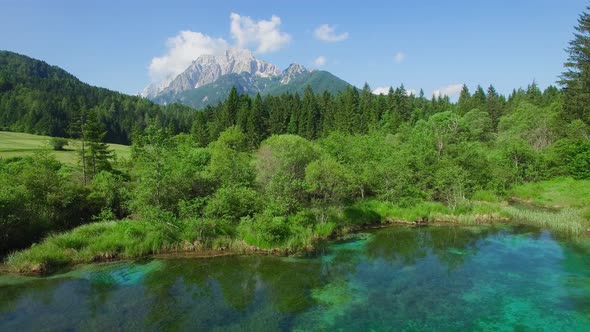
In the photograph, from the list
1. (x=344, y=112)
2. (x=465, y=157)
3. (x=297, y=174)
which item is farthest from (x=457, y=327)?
(x=344, y=112)

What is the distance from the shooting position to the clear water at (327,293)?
14289 millimetres

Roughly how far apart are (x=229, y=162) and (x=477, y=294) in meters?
20.4

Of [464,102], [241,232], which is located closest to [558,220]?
[241,232]

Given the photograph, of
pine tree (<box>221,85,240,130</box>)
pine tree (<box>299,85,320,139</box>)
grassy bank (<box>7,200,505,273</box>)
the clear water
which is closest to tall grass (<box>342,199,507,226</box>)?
grassy bank (<box>7,200,505,273</box>)

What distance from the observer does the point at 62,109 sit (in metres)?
116

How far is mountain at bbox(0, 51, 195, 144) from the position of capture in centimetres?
10650

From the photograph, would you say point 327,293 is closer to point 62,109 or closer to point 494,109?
point 494,109

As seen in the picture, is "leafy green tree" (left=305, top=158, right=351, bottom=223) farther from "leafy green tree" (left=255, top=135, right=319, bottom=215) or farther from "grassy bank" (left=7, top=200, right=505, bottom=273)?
"grassy bank" (left=7, top=200, right=505, bottom=273)

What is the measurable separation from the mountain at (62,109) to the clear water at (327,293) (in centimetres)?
7082

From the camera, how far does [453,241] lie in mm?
25703

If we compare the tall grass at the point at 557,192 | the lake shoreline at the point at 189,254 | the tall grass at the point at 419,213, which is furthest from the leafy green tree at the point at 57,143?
the tall grass at the point at 557,192

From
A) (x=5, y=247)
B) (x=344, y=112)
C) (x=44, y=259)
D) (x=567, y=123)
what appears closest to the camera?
(x=44, y=259)

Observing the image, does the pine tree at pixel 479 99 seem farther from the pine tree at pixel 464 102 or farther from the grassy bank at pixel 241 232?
the grassy bank at pixel 241 232

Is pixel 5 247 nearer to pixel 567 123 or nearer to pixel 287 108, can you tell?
pixel 567 123
